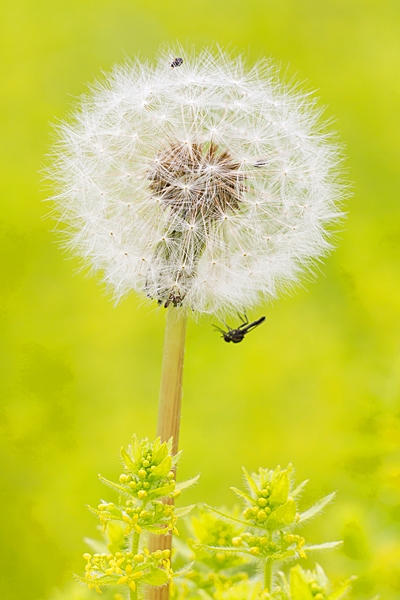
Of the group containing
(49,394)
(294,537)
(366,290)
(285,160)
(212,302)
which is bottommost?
(294,537)

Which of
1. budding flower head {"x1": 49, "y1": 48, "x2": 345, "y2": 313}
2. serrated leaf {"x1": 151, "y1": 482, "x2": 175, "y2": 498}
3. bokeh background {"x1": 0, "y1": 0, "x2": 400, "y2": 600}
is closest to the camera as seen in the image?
serrated leaf {"x1": 151, "y1": 482, "x2": 175, "y2": 498}

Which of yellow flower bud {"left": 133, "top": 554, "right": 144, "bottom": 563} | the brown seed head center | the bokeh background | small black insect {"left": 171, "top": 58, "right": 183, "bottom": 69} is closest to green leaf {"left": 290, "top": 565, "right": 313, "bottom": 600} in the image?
yellow flower bud {"left": 133, "top": 554, "right": 144, "bottom": 563}

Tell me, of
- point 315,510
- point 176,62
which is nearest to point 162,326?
point 176,62

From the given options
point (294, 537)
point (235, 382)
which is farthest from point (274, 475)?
point (235, 382)

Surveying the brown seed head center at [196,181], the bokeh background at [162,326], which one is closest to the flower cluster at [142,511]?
the brown seed head center at [196,181]

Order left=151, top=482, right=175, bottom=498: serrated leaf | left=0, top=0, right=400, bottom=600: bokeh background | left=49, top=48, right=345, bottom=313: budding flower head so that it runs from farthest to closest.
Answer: left=0, top=0, right=400, bottom=600: bokeh background < left=49, top=48, right=345, bottom=313: budding flower head < left=151, top=482, right=175, bottom=498: serrated leaf

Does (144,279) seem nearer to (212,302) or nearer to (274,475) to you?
(212,302)

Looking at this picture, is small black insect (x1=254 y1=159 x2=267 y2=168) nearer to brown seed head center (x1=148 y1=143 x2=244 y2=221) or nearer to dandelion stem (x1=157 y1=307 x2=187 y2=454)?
brown seed head center (x1=148 y1=143 x2=244 y2=221)

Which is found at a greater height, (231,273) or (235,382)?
(235,382)
